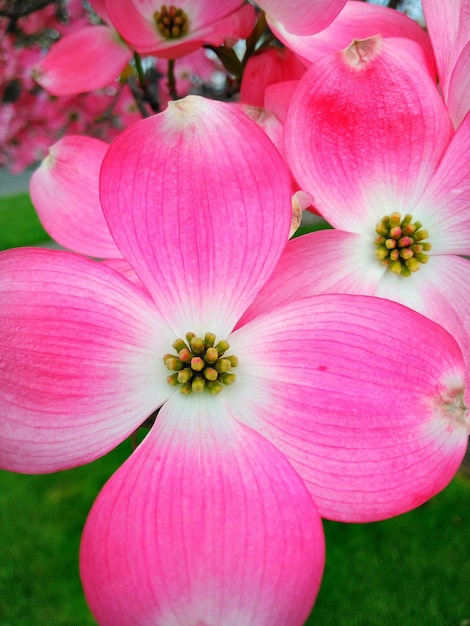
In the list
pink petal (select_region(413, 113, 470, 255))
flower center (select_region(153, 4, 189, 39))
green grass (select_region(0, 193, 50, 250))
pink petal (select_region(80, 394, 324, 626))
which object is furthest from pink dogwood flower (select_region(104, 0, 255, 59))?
green grass (select_region(0, 193, 50, 250))

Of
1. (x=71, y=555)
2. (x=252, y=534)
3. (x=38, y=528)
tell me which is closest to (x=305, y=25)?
(x=252, y=534)

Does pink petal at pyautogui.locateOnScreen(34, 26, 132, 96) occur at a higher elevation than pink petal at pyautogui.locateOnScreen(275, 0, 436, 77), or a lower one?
lower

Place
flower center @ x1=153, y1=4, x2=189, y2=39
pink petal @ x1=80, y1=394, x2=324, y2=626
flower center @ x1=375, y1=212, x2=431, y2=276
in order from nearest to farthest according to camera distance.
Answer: pink petal @ x1=80, y1=394, x2=324, y2=626 < flower center @ x1=375, y1=212, x2=431, y2=276 < flower center @ x1=153, y1=4, x2=189, y2=39

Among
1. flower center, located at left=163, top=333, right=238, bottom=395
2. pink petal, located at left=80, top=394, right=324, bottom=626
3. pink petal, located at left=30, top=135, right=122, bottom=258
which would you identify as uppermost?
pink petal, located at left=30, top=135, right=122, bottom=258

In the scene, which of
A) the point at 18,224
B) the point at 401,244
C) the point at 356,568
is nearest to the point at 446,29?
the point at 401,244

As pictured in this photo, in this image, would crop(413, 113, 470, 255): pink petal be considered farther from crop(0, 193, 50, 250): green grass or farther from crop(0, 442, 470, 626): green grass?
crop(0, 193, 50, 250): green grass

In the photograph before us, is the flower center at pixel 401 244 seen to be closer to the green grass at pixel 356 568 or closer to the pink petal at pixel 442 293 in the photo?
the pink petal at pixel 442 293

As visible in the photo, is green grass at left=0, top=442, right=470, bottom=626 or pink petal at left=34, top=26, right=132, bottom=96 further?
green grass at left=0, top=442, right=470, bottom=626

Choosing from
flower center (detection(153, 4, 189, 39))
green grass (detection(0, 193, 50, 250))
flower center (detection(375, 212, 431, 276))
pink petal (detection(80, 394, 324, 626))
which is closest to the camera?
pink petal (detection(80, 394, 324, 626))
